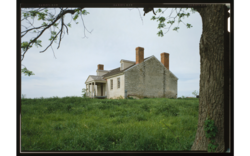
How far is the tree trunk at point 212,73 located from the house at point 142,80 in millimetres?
13941

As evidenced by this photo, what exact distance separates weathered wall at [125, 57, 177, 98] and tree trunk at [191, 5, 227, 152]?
14.1 metres

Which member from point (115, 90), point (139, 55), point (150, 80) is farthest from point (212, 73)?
point (115, 90)

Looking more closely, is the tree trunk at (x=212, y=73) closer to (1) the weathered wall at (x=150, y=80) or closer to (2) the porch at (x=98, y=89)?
(1) the weathered wall at (x=150, y=80)

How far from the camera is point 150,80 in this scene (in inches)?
717

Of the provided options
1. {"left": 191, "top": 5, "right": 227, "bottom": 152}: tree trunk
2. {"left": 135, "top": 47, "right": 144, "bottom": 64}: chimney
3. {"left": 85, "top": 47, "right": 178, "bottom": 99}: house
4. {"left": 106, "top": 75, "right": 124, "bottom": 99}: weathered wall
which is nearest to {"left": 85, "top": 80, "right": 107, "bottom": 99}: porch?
{"left": 85, "top": 47, "right": 178, "bottom": 99}: house

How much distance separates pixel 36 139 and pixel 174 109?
6.04 m

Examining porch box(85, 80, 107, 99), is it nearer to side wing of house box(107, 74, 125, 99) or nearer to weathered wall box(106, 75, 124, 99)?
weathered wall box(106, 75, 124, 99)

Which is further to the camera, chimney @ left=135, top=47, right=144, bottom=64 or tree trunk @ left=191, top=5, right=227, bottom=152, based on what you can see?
chimney @ left=135, top=47, right=144, bottom=64

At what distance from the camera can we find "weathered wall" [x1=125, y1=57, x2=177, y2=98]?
17275 mm

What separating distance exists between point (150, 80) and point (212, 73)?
1556 cm

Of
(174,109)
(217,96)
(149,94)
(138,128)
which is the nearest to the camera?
(217,96)

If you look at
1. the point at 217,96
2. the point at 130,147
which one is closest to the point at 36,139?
the point at 130,147

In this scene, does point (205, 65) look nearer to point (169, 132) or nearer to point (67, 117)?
point (169, 132)
